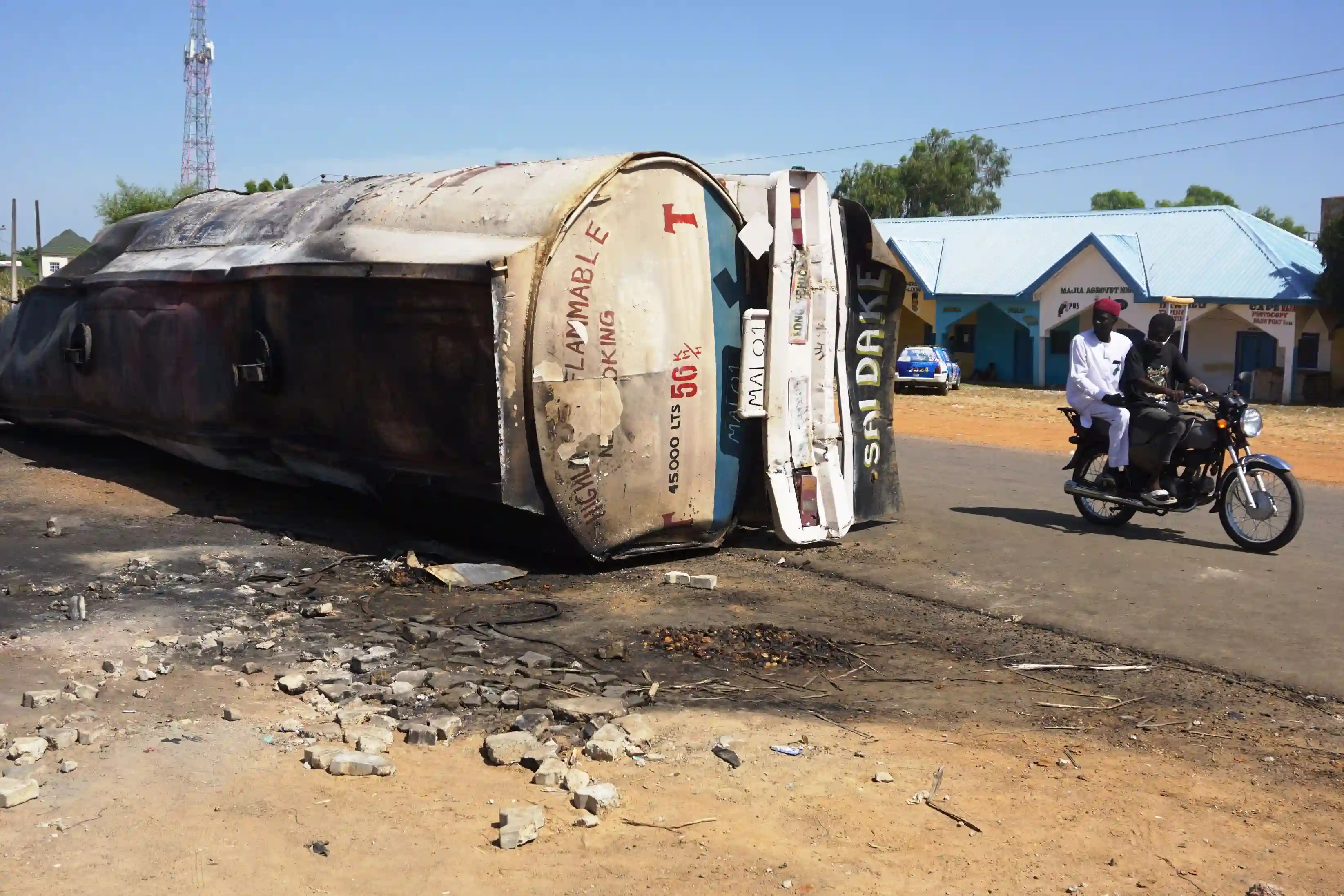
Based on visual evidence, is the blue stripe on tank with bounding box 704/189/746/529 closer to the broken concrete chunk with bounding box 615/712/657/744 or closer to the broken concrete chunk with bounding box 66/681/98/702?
the broken concrete chunk with bounding box 615/712/657/744

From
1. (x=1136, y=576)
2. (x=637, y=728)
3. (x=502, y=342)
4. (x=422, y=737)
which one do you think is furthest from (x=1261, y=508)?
(x=422, y=737)

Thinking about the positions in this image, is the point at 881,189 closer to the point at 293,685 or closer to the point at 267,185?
the point at 267,185

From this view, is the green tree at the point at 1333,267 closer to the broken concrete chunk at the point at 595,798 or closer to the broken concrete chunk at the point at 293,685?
the broken concrete chunk at the point at 293,685

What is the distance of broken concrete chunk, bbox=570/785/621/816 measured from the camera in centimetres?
430

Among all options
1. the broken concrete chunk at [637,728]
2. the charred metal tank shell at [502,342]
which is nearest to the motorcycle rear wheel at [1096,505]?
the charred metal tank shell at [502,342]

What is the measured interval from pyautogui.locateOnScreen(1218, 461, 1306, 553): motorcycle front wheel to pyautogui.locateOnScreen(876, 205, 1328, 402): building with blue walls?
2284 cm

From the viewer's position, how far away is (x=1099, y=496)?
941 centimetres

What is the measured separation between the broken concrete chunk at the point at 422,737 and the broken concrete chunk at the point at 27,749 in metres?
1.34

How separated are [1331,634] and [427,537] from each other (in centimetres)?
568

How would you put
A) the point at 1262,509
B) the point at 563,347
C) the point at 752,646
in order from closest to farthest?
the point at 752,646
the point at 563,347
the point at 1262,509

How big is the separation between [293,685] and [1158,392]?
251 inches

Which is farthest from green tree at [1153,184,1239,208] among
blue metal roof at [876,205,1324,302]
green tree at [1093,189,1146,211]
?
blue metal roof at [876,205,1324,302]

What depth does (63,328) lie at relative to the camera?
37.9 feet

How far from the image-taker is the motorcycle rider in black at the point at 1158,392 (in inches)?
356
